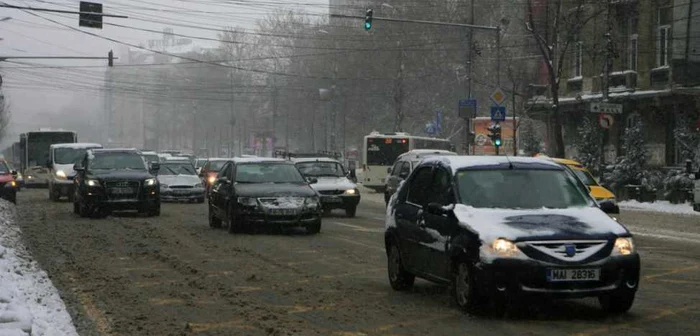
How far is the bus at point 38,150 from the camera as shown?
54.5 meters

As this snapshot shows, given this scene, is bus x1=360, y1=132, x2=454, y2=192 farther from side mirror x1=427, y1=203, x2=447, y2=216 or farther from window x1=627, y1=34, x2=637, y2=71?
side mirror x1=427, y1=203, x2=447, y2=216

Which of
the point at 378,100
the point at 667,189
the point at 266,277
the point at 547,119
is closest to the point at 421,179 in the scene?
the point at 266,277

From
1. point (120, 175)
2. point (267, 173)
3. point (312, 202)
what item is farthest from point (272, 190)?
point (120, 175)

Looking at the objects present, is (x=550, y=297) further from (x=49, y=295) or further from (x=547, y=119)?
(x=547, y=119)

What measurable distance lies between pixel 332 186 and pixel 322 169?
1200 mm

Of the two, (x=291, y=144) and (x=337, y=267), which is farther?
(x=291, y=144)

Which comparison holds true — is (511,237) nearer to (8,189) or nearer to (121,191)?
(121,191)

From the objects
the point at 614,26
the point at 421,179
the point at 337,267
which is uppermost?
the point at 614,26

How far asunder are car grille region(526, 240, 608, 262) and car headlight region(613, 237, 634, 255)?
0.26 metres

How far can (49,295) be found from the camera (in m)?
11.8

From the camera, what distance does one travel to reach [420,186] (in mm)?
12375

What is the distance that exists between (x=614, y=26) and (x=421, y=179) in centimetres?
3436


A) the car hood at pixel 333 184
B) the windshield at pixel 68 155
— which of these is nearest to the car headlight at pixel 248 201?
the car hood at pixel 333 184

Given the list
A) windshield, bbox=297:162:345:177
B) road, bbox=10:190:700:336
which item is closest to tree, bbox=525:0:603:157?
windshield, bbox=297:162:345:177
